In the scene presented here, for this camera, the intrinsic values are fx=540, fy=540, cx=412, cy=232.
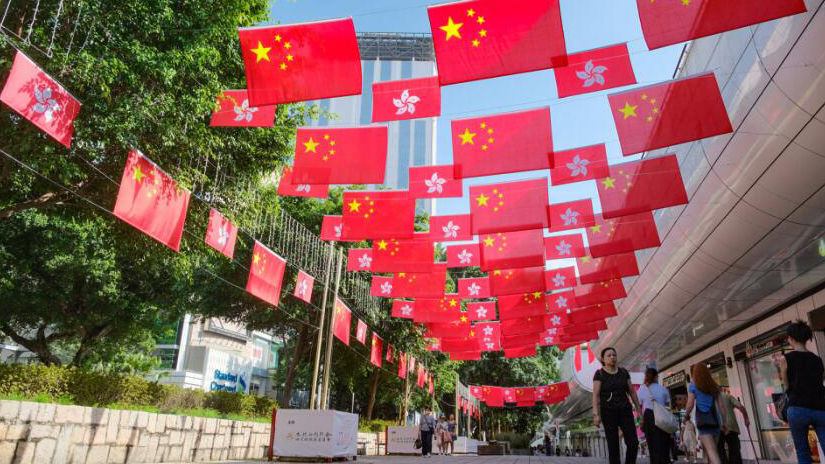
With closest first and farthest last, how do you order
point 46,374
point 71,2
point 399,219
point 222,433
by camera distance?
point 71,2, point 46,374, point 399,219, point 222,433

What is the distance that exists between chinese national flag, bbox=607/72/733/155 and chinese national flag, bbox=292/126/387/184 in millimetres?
3357

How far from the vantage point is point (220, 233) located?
916cm

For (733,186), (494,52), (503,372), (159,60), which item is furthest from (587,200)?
(503,372)

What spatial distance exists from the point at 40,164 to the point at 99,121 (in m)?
0.96

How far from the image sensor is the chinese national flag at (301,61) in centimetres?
612

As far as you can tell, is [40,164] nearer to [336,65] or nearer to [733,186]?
[336,65]

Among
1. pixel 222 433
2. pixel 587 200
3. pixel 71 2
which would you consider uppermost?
pixel 71 2

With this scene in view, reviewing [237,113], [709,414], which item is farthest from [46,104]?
[709,414]

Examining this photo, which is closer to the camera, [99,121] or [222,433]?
[99,121]

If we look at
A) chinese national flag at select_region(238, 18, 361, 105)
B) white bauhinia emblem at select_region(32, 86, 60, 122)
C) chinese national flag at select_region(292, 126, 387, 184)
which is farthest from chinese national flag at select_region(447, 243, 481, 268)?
white bauhinia emblem at select_region(32, 86, 60, 122)

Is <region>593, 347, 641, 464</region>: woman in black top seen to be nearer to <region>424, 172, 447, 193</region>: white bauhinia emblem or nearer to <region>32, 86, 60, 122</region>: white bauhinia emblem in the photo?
<region>424, 172, 447, 193</region>: white bauhinia emblem

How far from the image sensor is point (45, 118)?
5812 mm

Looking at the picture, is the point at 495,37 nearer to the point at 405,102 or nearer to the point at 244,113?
the point at 405,102

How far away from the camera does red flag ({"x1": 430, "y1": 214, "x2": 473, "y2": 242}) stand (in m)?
11.4
